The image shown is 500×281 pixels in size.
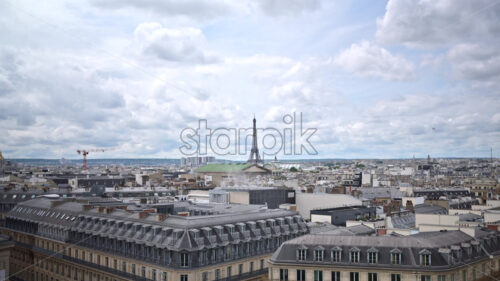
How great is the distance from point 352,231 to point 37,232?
40.9m

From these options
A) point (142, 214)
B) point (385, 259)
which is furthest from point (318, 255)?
point (142, 214)

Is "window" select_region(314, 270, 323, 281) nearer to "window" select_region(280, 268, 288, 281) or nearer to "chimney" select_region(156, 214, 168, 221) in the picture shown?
"window" select_region(280, 268, 288, 281)

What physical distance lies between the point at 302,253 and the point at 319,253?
51.9 inches

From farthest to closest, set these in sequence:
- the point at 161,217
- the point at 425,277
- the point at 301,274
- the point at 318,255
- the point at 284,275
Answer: the point at 161,217 → the point at 284,275 → the point at 318,255 → the point at 301,274 → the point at 425,277

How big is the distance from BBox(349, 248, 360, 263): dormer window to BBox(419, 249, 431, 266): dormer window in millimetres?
4501

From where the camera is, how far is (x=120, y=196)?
91.8 meters

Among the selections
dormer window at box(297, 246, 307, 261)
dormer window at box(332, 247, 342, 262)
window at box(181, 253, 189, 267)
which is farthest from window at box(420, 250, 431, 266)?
window at box(181, 253, 189, 267)

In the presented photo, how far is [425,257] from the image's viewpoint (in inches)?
1405

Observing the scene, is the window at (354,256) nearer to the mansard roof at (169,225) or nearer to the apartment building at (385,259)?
the apartment building at (385,259)

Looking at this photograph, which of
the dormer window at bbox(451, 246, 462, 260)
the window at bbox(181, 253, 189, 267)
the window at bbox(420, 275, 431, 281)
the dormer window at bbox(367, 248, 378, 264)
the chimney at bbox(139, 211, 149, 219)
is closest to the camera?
the window at bbox(420, 275, 431, 281)

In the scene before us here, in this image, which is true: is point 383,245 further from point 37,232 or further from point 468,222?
point 37,232

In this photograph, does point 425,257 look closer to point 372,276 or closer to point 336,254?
point 372,276

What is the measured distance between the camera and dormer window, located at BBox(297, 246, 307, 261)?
127ft

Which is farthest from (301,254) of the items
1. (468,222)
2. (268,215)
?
(468,222)
